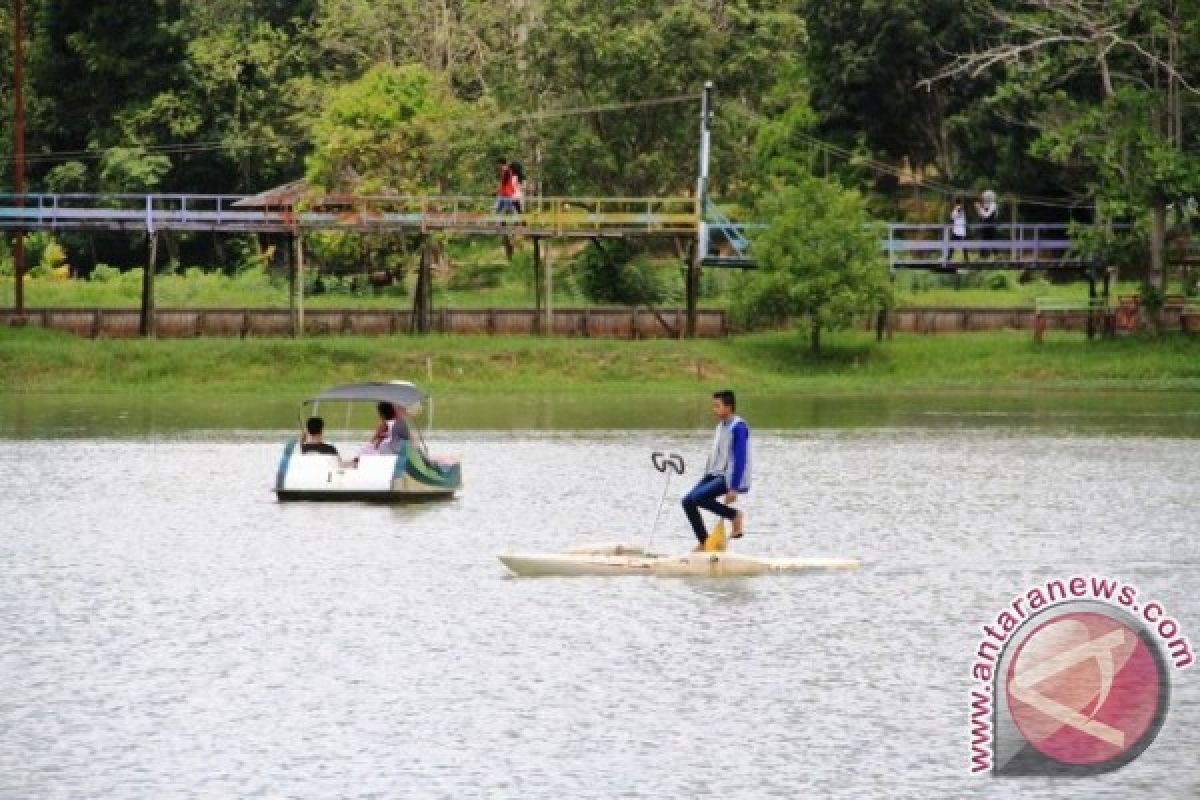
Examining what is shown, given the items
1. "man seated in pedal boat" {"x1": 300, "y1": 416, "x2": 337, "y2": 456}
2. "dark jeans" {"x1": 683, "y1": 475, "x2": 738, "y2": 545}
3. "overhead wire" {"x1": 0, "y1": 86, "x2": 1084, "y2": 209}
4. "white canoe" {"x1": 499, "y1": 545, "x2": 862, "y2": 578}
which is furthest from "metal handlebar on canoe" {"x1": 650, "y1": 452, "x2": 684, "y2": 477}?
"overhead wire" {"x1": 0, "y1": 86, "x2": 1084, "y2": 209}

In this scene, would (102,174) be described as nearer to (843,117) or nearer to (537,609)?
(843,117)

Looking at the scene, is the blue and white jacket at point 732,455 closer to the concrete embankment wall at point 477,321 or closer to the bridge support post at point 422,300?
the bridge support post at point 422,300

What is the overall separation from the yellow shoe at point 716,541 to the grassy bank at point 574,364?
3800cm

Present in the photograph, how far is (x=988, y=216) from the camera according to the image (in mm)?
78938

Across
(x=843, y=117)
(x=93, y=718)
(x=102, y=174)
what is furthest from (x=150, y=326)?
(x=93, y=718)

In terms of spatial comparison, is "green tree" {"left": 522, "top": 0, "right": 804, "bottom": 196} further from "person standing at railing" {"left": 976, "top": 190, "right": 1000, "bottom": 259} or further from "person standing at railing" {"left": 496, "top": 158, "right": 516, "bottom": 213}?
"person standing at railing" {"left": 976, "top": 190, "right": 1000, "bottom": 259}

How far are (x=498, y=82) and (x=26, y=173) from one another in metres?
18.7

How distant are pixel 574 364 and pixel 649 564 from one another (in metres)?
41.9

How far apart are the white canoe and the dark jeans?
0.55 metres

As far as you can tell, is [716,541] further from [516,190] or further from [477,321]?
[477,321]

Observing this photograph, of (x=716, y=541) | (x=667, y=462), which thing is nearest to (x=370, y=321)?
(x=716, y=541)

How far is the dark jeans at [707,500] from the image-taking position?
30.5 m

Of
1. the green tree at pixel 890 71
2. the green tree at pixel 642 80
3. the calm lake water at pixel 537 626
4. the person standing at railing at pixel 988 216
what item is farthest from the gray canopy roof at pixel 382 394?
the green tree at pixel 890 71

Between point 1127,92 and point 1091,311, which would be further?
point 1091,311
